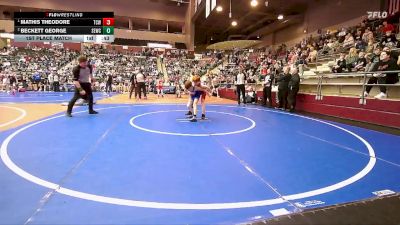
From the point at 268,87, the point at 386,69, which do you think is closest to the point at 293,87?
the point at 268,87

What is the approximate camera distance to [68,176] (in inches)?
129

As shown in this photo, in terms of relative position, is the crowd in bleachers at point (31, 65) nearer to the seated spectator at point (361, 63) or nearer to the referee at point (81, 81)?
the referee at point (81, 81)

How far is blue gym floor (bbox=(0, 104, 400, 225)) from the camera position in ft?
8.18

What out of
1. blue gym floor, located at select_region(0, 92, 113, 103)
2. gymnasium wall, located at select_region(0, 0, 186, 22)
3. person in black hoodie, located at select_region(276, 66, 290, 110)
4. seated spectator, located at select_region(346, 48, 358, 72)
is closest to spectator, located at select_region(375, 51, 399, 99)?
seated spectator, located at select_region(346, 48, 358, 72)

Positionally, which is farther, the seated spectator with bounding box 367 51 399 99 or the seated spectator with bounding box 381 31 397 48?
the seated spectator with bounding box 381 31 397 48

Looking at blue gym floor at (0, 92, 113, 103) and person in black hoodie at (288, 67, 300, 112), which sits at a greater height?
person in black hoodie at (288, 67, 300, 112)

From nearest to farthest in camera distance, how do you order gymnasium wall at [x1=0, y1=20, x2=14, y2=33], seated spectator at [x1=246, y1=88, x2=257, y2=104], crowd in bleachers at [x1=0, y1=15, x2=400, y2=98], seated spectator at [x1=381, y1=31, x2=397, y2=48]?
seated spectator at [x1=381, y1=31, x2=397, y2=48] → seated spectator at [x1=246, y1=88, x2=257, y2=104] → crowd in bleachers at [x1=0, y1=15, x2=400, y2=98] → gymnasium wall at [x1=0, y1=20, x2=14, y2=33]

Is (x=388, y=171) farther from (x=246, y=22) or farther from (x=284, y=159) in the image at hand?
(x=246, y=22)

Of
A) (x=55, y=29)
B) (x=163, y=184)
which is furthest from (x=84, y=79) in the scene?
(x=163, y=184)

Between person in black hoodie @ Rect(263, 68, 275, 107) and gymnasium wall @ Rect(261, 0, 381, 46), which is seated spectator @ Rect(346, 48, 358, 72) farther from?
gymnasium wall @ Rect(261, 0, 381, 46)
